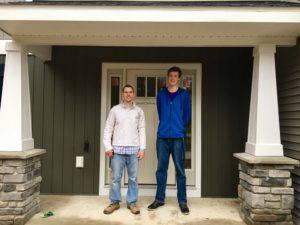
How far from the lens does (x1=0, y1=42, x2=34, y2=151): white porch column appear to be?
3.43 metres

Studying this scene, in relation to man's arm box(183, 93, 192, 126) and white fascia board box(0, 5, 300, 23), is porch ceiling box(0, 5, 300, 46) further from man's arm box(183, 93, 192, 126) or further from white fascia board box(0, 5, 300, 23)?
man's arm box(183, 93, 192, 126)

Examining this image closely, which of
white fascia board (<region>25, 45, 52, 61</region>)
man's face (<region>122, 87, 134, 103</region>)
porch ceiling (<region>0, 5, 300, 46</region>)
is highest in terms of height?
porch ceiling (<region>0, 5, 300, 46</region>)

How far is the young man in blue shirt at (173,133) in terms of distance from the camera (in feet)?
12.0

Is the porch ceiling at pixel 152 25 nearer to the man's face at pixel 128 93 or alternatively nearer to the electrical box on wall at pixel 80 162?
the man's face at pixel 128 93

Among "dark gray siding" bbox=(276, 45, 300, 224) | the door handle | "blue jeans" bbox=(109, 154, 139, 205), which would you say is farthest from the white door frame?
"dark gray siding" bbox=(276, 45, 300, 224)

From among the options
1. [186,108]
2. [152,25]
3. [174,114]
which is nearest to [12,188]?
[174,114]

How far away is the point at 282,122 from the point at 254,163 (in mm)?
892

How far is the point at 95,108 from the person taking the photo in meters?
4.44

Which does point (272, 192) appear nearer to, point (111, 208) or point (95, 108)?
point (111, 208)

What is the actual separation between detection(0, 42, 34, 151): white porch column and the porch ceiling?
207mm

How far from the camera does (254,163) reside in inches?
127

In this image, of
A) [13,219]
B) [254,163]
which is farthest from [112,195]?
[254,163]

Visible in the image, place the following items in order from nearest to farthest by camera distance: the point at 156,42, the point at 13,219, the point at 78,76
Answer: the point at 13,219 < the point at 156,42 < the point at 78,76

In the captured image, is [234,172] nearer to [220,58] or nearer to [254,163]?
[254,163]
